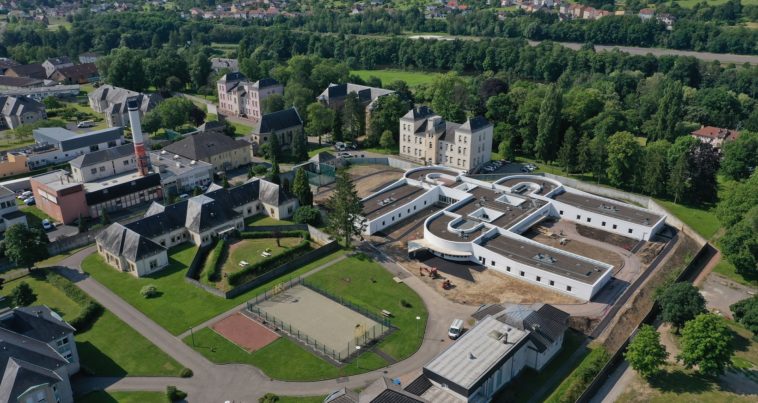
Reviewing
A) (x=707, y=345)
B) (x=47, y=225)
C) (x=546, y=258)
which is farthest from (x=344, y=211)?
(x=47, y=225)

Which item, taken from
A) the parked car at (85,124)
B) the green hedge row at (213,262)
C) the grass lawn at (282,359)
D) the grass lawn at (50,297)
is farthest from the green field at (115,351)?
the parked car at (85,124)

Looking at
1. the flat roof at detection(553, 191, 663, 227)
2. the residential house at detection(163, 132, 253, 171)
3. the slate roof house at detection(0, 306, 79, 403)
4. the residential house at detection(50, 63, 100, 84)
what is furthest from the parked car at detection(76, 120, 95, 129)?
the flat roof at detection(553, 191, 663, 227)

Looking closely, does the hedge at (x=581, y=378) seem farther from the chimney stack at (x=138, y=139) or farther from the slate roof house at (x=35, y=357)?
the chimney stack at (x=138, y=139)

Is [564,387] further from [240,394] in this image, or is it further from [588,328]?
[240,394]

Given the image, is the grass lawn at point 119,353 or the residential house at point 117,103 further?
the residential house at point 117,103

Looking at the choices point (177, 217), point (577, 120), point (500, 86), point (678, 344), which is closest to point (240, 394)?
point (177, 217)

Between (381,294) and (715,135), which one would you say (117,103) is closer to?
(381,294)
